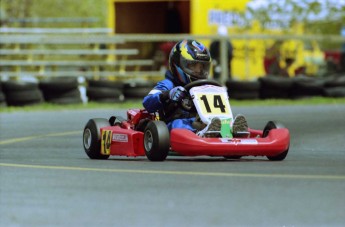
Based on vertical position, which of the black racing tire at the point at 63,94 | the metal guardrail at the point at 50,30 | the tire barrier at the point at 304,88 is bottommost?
the tire barrier at the point at 304,88

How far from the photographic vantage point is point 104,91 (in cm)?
2294

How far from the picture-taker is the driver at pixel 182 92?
10.1 metres

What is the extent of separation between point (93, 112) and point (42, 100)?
6.21ft

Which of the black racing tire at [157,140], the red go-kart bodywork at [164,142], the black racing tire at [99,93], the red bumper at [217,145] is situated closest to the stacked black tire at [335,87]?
the black racing tire at [99,93]

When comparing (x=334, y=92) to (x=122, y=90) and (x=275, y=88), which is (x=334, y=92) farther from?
(x=122, y=90)

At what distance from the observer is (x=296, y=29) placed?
102 ft

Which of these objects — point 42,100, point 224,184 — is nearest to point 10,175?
point 224,184

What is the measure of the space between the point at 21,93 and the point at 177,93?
11842mm

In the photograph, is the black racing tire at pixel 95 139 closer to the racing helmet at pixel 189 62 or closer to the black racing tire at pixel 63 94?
the racing helmet at pixel 189 62

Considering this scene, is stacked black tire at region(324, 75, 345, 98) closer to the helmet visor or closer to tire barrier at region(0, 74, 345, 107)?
tire barrier at region(0, 74, 345, 107)

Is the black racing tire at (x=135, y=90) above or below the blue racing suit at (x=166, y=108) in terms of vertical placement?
below

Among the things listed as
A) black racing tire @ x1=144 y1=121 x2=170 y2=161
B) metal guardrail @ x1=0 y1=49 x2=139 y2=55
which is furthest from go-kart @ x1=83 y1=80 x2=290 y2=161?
metal guardrail @ x1=0 y1=49 x2=139 y2=55

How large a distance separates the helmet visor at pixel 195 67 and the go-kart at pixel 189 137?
1.07ft

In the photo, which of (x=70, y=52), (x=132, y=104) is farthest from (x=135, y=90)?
(x=70, y=52)
